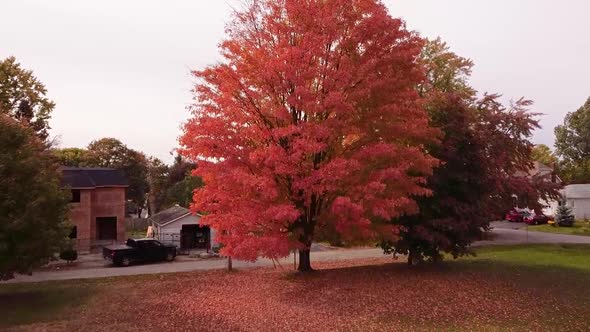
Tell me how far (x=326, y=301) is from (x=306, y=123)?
19.7 ft

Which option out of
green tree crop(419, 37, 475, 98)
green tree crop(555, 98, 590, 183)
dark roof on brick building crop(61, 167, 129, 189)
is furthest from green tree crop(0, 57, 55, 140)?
green tree crop(555, 98, 590, 183)

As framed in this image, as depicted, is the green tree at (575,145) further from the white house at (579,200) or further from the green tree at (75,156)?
the green tree at (75,156)

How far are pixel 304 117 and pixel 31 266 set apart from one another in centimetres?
1188

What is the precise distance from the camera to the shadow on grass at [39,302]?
15.1m

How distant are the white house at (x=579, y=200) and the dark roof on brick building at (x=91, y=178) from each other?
1934 inches

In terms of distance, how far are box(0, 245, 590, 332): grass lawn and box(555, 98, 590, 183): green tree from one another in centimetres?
6039

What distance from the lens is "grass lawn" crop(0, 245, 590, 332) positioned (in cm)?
1311

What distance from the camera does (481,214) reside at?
18.7 m

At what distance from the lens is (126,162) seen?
72.8 m

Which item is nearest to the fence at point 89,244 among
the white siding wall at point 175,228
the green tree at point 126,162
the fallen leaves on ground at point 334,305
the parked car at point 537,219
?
the white siding wall at point 175,228

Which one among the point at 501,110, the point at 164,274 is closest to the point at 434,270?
the point at 164,274

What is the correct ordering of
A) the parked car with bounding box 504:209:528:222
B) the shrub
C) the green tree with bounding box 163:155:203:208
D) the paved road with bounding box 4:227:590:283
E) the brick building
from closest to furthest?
the paved road with bounding box 4:227:590:283 → the brick building → the shrub → the parked car with bounding box 504:209:528:222 → the green tree with bounding box 163:155:203:208

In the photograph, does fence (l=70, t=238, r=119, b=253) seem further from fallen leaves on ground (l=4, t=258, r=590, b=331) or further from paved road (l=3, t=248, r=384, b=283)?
fallen leaves on ground (l=4, t=258, r=590, b=331)

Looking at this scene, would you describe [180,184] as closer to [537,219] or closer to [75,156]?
[75,156]
